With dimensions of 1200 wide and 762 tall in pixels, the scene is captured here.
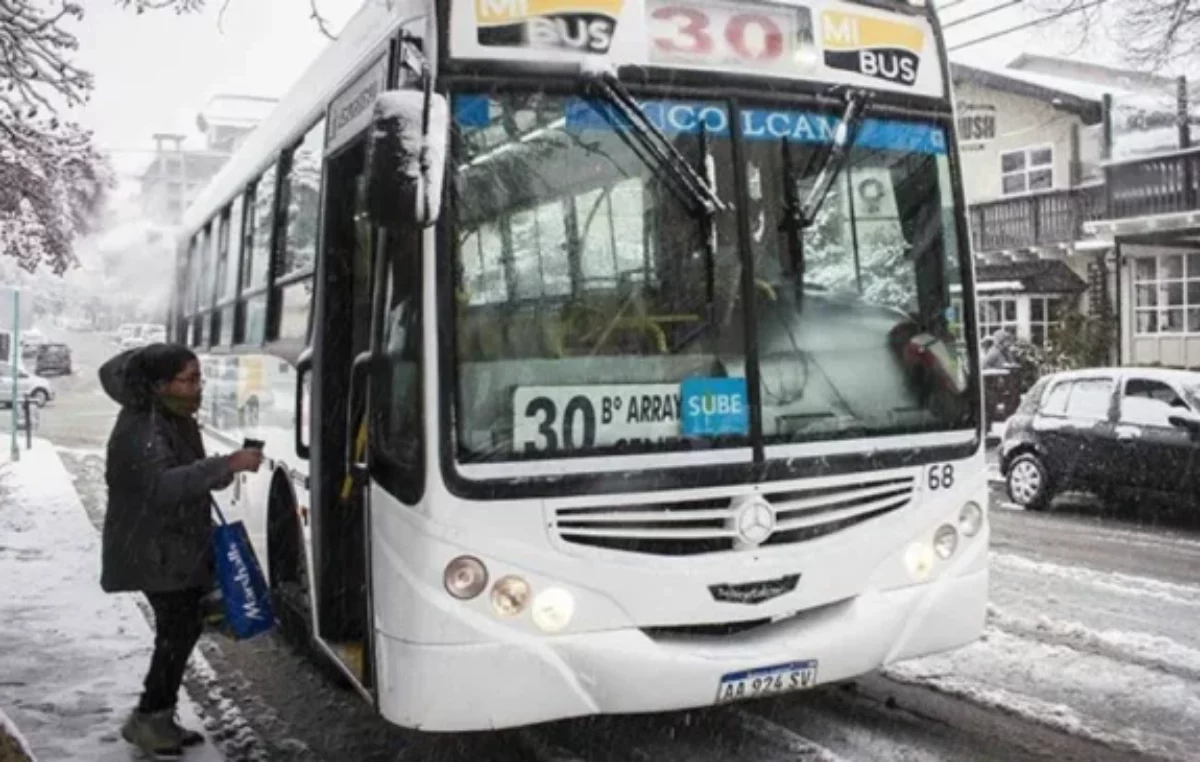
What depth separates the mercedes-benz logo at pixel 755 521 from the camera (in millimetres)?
4543

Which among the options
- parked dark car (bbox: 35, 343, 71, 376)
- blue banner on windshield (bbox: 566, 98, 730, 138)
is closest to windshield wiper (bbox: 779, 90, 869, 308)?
blue banner on windshield (bbox: 566, 98, 730, 138)

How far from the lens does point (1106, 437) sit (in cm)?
1295

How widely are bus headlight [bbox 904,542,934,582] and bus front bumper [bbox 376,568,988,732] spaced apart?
437 millimetres

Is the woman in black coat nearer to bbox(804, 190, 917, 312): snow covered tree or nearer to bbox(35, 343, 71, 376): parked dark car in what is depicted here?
bbox(804, 190, 917, 312): snow covered tree

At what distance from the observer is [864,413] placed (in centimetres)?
493

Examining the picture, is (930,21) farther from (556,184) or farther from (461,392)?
(461,392)

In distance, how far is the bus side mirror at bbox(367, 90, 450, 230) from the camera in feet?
13.3

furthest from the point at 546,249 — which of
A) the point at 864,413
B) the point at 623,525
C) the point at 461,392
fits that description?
the point at 864,413

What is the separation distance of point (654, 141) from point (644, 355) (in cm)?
80

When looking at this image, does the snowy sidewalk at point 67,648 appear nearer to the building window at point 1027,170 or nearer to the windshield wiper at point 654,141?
the windshield wiper at point 654,141

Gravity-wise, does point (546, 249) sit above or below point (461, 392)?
above

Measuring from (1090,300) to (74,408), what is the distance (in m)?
27.0

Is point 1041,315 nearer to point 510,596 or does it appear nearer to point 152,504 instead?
point 152,504

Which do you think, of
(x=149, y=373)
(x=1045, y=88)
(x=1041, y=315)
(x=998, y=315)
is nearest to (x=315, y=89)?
(x=149, y=373)
